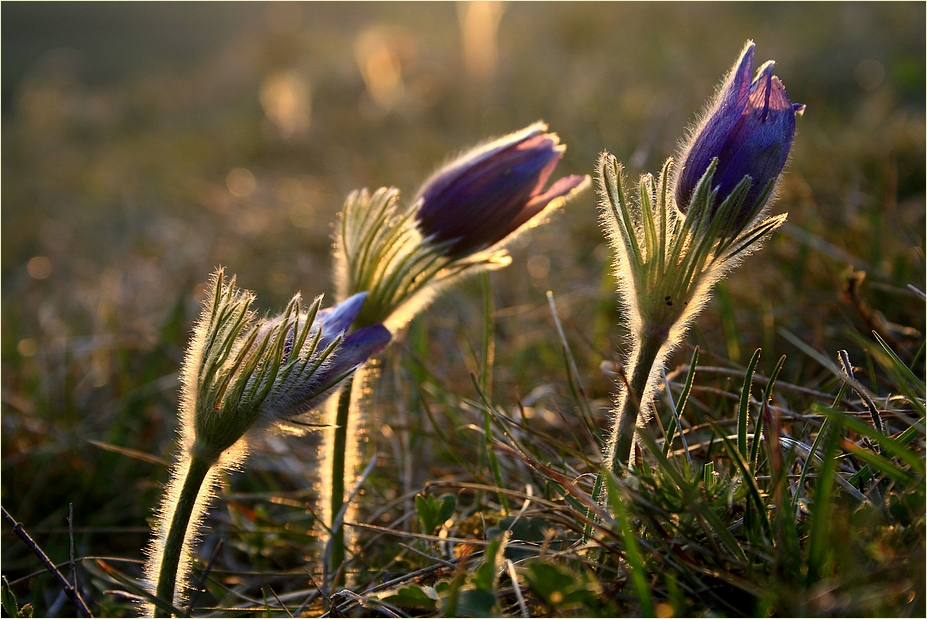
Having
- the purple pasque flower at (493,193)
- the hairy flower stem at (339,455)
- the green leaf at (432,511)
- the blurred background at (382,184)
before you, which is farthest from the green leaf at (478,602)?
the blurred background at (382,184)

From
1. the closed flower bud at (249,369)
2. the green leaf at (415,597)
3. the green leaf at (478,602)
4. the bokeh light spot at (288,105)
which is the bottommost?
the green leaf at (415,597)

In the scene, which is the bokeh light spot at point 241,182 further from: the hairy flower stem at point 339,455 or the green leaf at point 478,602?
the green leaf at point 478,602

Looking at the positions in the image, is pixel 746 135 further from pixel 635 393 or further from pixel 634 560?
pixel 634 560

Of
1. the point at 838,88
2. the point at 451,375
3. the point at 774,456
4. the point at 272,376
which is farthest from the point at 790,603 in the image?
the point at 838,88

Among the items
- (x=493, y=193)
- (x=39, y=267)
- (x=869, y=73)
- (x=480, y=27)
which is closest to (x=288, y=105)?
(x=480, y=27)

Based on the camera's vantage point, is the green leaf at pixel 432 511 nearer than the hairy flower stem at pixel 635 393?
No

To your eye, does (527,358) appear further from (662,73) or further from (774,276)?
(662,73)

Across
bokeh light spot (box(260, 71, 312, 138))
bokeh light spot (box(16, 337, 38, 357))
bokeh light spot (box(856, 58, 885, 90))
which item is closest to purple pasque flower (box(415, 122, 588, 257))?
bokeh light spot (box(16, 337, 38, 357))
